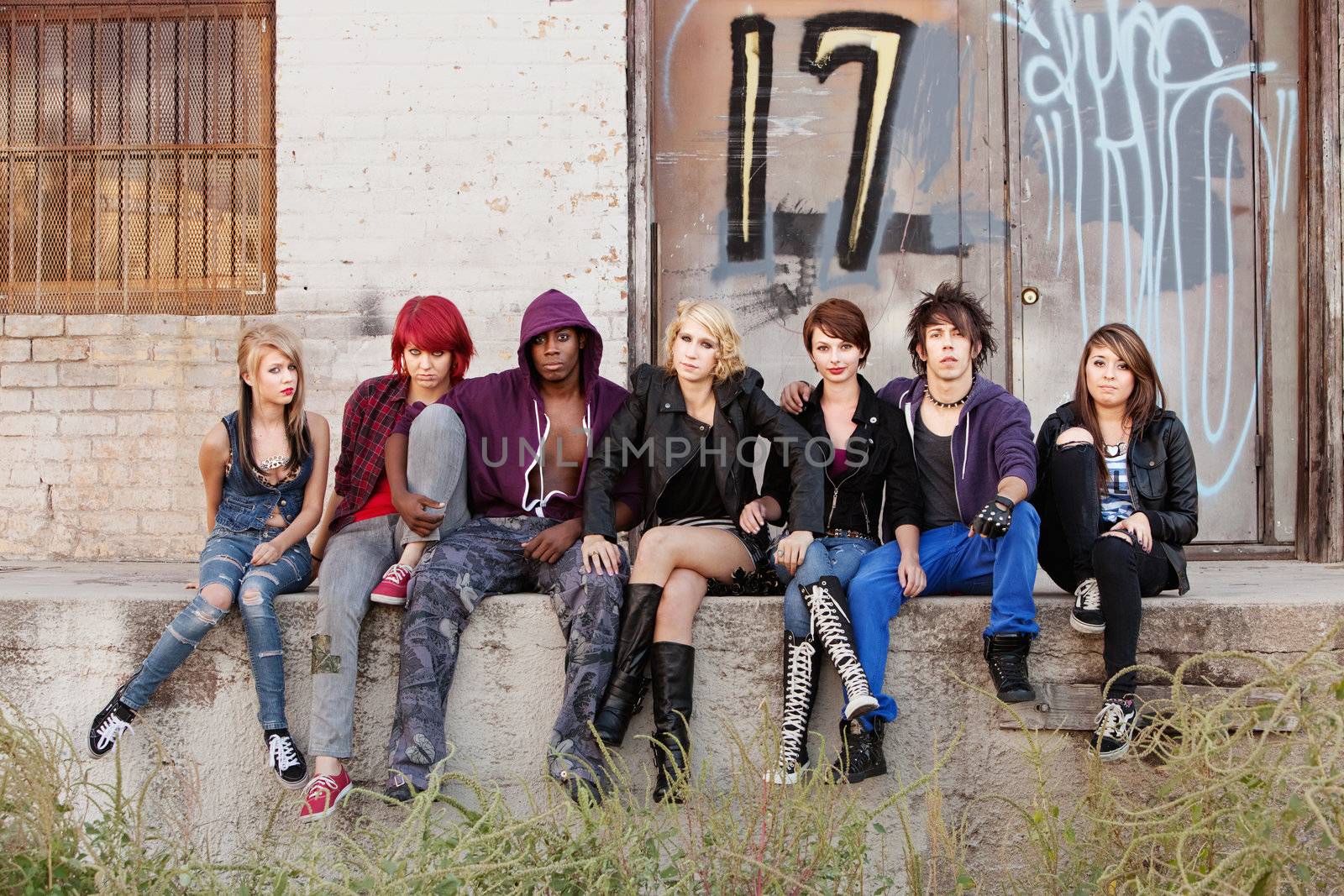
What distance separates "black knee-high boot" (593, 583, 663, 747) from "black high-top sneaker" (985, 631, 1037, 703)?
3.24 feet

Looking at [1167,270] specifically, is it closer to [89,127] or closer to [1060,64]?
[1060,64]

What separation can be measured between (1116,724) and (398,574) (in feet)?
6.97

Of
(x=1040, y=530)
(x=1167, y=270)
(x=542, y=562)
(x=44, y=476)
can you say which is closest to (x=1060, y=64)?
(x=1167, y=270)

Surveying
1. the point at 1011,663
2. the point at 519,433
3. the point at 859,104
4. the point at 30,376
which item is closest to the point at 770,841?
the point at 1011,663

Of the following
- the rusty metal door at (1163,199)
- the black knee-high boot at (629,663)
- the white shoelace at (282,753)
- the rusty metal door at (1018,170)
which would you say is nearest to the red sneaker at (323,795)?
the white shoelace at (282,753)

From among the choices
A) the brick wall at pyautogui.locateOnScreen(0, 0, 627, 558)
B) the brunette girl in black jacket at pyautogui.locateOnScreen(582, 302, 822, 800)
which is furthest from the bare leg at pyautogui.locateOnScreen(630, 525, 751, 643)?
the brick wall at pyautogui.locateOnScreen(0, 0, 627, 558)

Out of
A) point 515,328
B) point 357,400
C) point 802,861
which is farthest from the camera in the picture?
point 515,328

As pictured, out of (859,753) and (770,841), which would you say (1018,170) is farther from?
(770,841)

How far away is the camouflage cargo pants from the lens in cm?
346

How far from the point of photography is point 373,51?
5.19m

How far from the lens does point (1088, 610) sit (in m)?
3.59

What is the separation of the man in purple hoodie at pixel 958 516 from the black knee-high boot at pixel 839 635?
0.06m

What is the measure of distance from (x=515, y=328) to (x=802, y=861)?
2.98 m

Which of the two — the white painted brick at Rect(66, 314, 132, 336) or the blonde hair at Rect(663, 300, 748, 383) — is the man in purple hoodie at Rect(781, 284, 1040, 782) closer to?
the blonde hair at Rect(663, 300, 748, 383)
